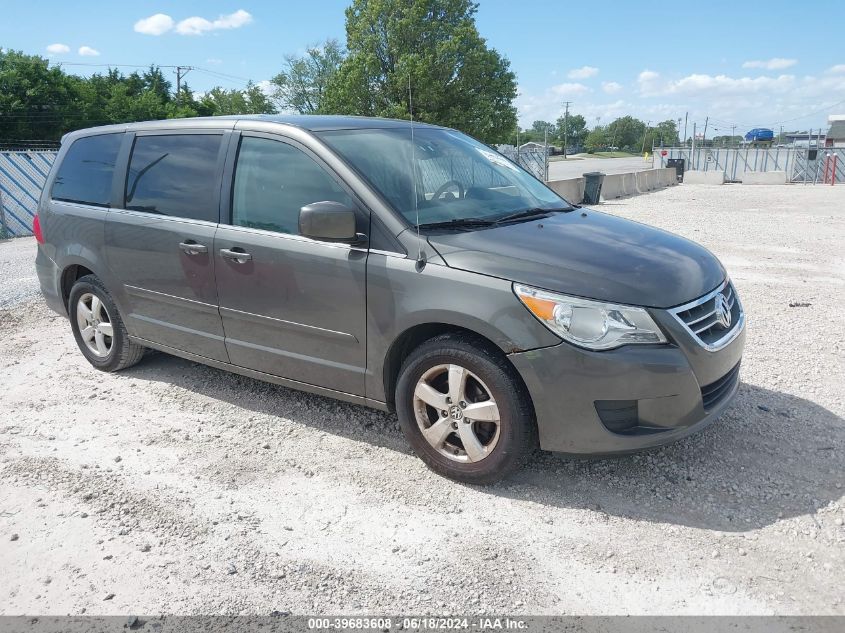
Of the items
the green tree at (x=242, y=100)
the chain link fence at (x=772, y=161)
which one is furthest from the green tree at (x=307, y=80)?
the chain link fence at (x=772, y=161)

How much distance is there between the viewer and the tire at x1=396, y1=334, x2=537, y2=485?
319 cm

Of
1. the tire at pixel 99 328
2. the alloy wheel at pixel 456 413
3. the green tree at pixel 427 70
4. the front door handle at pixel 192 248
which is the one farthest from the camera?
the green tree at pixel 427 70

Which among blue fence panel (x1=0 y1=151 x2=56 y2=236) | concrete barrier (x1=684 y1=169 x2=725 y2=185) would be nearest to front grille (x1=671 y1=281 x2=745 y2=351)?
blue fence panel (x1=0 y1=151 x2=56 y2=236)

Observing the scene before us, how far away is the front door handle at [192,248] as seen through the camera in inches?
165

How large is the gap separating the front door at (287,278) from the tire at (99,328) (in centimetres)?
134

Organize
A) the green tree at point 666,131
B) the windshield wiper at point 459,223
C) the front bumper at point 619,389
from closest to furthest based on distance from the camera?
1. the front bumper at point 619,389
2. the windshield wiper at point 459,223
3. the green tree at point 666,131

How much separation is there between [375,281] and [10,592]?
2130 millimetres

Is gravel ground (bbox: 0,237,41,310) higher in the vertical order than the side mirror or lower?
lower

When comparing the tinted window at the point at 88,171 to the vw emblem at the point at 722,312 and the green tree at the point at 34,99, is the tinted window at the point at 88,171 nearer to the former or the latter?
the vw emblem at the point at 722,312

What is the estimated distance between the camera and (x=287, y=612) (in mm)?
2600

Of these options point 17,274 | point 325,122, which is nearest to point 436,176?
point 325,122

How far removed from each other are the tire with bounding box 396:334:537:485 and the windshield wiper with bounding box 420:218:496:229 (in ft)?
2.03

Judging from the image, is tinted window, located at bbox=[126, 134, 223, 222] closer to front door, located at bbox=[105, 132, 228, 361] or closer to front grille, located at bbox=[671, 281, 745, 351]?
front door, located at bbox=[105, 132, 228, 361]

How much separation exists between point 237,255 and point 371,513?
1.77 metres
